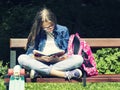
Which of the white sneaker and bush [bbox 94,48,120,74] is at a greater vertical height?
bush [bbox 94,48,120,74]

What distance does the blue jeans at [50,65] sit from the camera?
682 centimetres

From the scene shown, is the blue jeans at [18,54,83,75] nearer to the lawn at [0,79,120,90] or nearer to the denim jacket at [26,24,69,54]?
the denim jacket at [26,24,69,54]

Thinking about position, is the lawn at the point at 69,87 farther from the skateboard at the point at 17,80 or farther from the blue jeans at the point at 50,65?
the skateboard at the point at 17,80

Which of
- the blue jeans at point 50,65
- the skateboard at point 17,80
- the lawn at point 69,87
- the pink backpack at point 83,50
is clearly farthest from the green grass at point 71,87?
the skateboard at point 17,80

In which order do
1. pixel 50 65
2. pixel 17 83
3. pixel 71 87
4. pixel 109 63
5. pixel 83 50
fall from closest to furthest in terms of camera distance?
pixel 17 83 < pixel 50 65 < pixel 83 50 < pixel 71 87 < pixel 109 63

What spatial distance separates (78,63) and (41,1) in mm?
4939

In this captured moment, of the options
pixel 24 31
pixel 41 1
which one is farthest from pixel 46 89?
pixel 41 1

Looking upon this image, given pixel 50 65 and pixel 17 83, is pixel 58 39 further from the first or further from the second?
pixel 17 83

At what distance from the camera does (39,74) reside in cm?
689

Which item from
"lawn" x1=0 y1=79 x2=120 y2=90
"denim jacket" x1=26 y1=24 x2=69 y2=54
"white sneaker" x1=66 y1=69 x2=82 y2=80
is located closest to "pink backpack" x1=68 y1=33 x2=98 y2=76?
"denim jacket" x1=26 y1=24 x2=69 y2=54

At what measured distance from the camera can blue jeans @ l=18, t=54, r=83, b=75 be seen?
6820mm

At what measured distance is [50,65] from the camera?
6.95 metres

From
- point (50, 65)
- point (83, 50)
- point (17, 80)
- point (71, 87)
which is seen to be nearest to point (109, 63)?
point (71, 87)

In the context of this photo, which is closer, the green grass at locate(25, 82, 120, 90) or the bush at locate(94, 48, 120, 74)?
the green grass at locate(25, 82, 120, 90)
